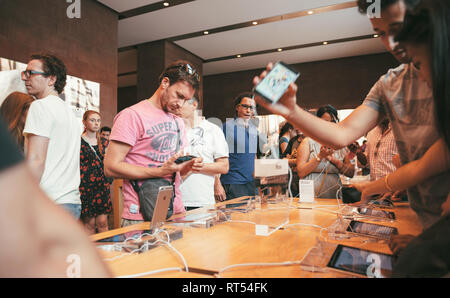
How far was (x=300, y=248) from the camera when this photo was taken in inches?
40.3

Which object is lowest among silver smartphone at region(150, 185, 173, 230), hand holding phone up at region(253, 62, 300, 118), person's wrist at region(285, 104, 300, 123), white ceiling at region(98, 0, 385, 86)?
silver smartphone at region(150, 185, 173, 230)

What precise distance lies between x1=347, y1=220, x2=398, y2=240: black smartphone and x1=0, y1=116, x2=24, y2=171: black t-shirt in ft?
4.02

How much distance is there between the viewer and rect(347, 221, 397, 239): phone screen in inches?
45.1

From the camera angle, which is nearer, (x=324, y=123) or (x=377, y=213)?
(x=324, y=123)

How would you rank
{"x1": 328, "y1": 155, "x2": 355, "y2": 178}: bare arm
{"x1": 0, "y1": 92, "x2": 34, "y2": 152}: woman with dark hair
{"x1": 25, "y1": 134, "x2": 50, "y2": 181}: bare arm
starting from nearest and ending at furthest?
1. {"x1": 25, "y1": 134, "x2": 50, "y2": 181}: bare arm
2. {"x1": 0, "y1": 92, "x2": 34, "y2": 152}: woman with dark hair
3. {"x1": 328, "y1": 155, "x2": 355, "y2": 178}: bare arm

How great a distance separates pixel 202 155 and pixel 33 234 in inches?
85.6

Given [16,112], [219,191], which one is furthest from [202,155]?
[16,112]

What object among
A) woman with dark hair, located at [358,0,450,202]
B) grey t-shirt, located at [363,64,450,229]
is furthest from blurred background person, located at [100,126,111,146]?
woman with dark hair, located at [358,0,450,202]

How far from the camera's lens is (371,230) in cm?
120

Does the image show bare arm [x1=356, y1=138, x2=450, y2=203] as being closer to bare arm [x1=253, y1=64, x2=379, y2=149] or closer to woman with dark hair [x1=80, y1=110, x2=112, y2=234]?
bare arm [x1=253, y1=64, x2=379, y2=149]

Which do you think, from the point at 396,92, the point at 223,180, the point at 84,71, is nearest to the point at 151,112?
the point at 396,92

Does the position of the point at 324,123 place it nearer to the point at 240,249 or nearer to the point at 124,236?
the point at 240,249

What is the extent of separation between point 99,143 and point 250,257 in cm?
320
